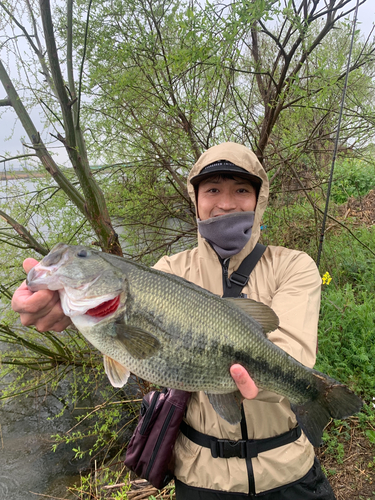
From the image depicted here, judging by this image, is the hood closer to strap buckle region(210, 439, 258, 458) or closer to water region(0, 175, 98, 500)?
strap buckle region(210, 439, 258, 458)

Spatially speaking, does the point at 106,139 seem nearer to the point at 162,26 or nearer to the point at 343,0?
the point at 162,26

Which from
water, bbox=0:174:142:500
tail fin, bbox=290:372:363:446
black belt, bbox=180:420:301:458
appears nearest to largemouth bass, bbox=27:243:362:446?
tail fin, bbox=290:372:363:446

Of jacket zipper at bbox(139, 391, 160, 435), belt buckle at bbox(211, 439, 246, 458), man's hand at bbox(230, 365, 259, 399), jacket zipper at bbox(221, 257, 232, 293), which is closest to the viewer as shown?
man's hand at bbox(230, 365, 259, 399)

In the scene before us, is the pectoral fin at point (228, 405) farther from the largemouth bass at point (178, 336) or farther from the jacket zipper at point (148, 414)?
the jacket zipper at point (148, 414)

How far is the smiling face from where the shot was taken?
2.33 meters

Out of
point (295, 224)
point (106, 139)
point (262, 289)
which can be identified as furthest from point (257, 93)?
point (262, 289)

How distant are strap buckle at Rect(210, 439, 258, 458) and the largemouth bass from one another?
11.1 inches

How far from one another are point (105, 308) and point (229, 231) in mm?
993

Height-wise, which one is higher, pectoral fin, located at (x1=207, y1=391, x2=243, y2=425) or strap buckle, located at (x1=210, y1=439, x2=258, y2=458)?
pectoral fin, located at (x1=207, y1=391, x2=243, y2=425)

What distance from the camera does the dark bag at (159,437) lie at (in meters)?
1.89

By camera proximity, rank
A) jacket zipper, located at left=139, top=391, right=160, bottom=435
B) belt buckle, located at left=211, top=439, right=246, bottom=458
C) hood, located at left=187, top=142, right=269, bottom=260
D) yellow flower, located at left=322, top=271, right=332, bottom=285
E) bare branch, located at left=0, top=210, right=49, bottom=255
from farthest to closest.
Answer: yellow flower, located at left=322, top=271, right=332, bottom=285 < bare branch, located at left=0, top=210, right=49, bottom=255 < hood, located at left=187, top=142, right=269, bottom=260 < jacket zipper, located at left=139, top=391, right=160, bottom=435 < belt buckle, located at left=211, top=439, right=246, bottom=458

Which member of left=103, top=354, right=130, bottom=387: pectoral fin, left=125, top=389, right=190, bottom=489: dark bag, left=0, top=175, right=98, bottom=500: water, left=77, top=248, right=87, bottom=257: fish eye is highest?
left=77, top=248, right=87, bottom=257: fish eye

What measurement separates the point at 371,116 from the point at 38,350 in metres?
5.13

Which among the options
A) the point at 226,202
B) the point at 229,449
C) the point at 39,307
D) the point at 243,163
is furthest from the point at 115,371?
the point at 243,163
